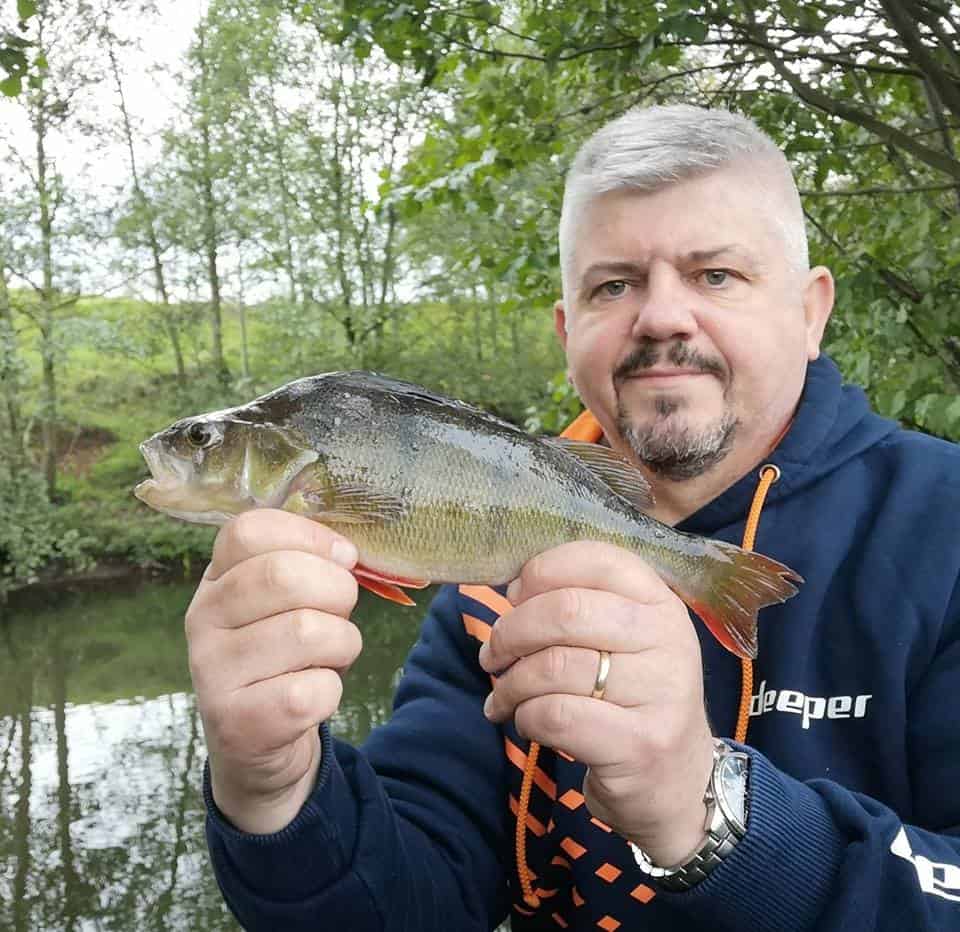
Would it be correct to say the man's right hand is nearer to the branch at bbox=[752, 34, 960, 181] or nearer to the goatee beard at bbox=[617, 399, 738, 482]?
the goatee beard at bbox=[617, 399, 738, 482]

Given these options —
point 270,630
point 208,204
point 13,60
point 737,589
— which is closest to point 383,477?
point 270,630

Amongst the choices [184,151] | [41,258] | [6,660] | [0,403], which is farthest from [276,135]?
[6,660]

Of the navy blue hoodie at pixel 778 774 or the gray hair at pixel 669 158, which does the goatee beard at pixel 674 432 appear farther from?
the gray hair at pixel 669 158

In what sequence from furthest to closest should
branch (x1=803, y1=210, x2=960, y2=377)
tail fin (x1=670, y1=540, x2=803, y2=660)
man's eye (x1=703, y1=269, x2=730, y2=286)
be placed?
1. branch (x1=803, y1=210, x2=960, y2=377)
2. man's eye (x1=703, y1=269, x2=730, y2=286)
3. tail fin (x1=670, y1=540, x2=803, y2=660)

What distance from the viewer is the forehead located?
2.17 meters

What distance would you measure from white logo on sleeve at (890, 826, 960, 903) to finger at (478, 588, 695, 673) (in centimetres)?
52

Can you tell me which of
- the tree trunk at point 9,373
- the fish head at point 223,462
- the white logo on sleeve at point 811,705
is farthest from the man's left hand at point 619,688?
the tree trunk at point 9,373

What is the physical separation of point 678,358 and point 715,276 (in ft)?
0.68

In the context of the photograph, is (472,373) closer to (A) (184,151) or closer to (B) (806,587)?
(A) (184,151)

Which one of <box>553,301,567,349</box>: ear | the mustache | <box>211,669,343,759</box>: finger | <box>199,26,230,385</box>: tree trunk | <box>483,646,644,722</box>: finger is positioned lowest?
<box>199,26,230,385</box>: tree trunk

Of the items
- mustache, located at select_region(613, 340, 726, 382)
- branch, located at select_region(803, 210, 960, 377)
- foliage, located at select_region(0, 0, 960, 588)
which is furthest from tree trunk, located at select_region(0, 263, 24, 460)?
mustache, located at select_region(613, 340, 726, 382)

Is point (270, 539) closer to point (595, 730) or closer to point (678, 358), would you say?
point (595, 730)

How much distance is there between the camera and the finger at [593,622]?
1.46 metres

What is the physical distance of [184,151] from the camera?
64.4 ft
